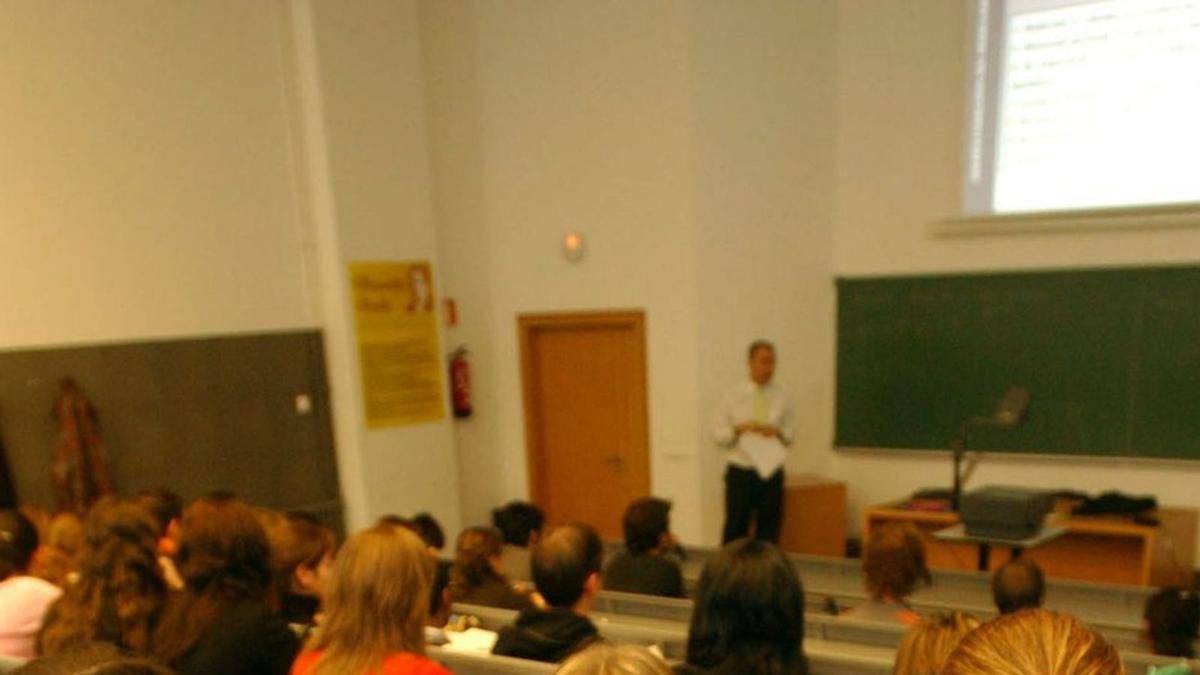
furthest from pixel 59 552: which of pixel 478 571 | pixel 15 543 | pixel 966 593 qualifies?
pixel 966 593

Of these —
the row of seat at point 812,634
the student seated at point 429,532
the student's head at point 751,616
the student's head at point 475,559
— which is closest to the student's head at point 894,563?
the row of seat at point 812,634

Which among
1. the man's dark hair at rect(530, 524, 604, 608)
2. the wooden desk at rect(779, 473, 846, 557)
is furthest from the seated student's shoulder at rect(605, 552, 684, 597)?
the wooden desk at rect(779, 473, 846, 557)

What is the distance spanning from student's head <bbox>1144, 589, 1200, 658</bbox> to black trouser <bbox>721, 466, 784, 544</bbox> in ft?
8.80

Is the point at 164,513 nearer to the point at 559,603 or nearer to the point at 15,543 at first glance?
the point at 15,543

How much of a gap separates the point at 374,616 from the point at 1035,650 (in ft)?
4.35

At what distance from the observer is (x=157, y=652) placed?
76.0 inches

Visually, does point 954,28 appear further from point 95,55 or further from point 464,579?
point 95,55

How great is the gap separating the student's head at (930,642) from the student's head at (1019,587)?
1.25m

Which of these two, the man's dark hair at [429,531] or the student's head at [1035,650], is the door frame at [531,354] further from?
the student's head at [1035,650]

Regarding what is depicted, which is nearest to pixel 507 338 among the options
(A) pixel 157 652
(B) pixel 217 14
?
(B) pixel 217 14

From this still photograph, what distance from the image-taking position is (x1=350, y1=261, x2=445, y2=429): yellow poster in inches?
217

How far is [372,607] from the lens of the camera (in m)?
1.70

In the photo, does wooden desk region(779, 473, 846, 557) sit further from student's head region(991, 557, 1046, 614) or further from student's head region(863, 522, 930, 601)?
student's head region(991, 557, 1046, 614)

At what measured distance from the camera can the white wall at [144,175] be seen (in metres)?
4.38
